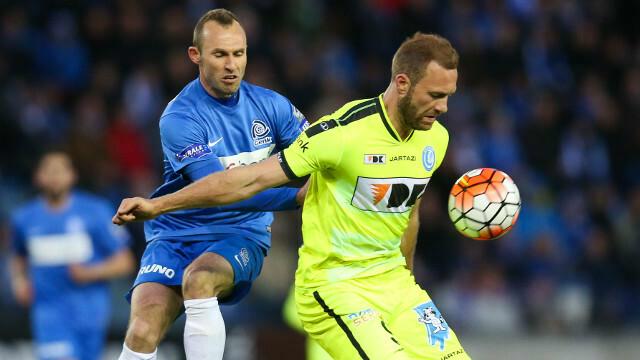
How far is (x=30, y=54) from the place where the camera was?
1333 cm

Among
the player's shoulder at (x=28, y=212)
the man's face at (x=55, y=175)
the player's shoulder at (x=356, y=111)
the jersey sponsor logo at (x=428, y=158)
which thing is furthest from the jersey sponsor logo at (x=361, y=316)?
the player's shoulder at (x=28, y=212)

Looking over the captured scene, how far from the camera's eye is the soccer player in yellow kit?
5895 millimetres

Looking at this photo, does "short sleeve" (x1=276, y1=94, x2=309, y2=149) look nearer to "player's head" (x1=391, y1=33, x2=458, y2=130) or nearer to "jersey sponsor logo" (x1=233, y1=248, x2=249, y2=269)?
"jersey sponsor logo" (x1=233, y1=248, x2=249, y2=269)

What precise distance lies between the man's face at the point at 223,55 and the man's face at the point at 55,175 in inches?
154

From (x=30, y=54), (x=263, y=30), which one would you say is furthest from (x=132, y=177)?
(x=263, y=30)

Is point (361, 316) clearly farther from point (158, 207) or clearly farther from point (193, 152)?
point (193, 152)

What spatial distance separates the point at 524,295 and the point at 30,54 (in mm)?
6448

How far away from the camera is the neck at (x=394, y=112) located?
6.07 m

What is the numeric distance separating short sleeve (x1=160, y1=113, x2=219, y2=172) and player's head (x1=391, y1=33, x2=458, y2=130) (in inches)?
47.4

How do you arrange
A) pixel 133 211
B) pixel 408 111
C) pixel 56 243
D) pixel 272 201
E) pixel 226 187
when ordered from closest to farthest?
1. pixel 133 211
2. pixel 226 187
3. pixel 408 111
4. pixel 272 201
5. pixel 56 243

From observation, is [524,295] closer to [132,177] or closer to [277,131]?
[132,177]

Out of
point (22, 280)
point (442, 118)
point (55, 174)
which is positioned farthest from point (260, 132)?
point (442, 118)

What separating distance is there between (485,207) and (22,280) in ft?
18.0

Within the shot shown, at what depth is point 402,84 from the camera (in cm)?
596
